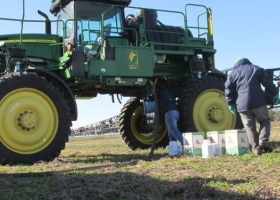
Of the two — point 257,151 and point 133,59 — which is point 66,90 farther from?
point 257,151

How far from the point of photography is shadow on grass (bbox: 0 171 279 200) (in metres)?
4.05

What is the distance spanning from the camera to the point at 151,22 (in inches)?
397

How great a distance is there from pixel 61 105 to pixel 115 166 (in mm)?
2018

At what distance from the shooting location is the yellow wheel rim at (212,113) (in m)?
9.71

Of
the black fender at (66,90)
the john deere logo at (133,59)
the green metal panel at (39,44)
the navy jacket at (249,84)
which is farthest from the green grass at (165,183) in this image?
the green metal panel at (39,44)

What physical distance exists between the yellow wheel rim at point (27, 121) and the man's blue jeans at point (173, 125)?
2.30m

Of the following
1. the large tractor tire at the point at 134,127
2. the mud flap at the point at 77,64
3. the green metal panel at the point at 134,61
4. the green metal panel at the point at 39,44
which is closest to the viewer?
the mud flap at the point at 77,64

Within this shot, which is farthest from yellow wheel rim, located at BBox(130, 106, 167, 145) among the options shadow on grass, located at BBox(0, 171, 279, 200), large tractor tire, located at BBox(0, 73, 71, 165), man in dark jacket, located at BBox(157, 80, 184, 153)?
shadow on grass, located at BBox(0, 171, 279, 200)

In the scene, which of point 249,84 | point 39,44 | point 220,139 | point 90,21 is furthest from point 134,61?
point 249,84

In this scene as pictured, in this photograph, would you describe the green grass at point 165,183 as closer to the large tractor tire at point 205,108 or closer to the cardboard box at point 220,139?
the cardboard box at point 220,139

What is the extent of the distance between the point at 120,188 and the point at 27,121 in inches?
144

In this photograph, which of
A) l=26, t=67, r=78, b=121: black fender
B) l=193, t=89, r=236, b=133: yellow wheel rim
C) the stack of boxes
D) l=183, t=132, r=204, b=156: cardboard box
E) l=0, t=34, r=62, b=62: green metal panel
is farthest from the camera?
l=193, t=89, r=236, b=133: yellow wheel rim

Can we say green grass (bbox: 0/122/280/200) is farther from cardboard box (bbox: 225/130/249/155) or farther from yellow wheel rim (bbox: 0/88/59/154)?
yellow wheel rim (bbox: 0/88/59/154)

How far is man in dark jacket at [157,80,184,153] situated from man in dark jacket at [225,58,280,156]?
4.73ft
